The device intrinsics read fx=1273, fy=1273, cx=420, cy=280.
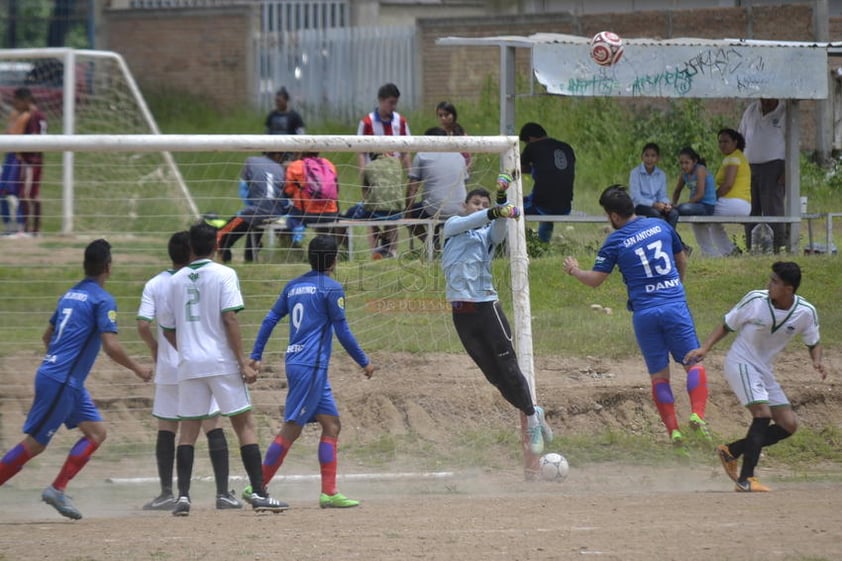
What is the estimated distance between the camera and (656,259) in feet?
30.0

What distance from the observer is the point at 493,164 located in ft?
40.0

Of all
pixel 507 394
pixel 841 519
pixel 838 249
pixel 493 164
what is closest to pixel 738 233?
pixel 838 249

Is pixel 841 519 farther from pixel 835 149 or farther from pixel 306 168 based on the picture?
pixel 835 149

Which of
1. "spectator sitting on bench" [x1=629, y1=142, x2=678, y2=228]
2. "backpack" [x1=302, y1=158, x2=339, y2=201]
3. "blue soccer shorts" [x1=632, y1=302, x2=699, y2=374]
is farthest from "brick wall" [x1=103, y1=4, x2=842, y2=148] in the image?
"blue soccer shorts" [x1=632, y1=302, x2=699, y2=374]

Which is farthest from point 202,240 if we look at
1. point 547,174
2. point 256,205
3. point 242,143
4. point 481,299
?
point 547,174

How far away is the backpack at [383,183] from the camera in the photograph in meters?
12.5

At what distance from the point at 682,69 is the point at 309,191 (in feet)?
14.4

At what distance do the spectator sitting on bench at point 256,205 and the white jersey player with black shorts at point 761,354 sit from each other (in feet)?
17.9

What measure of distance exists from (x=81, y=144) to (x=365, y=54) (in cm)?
1535

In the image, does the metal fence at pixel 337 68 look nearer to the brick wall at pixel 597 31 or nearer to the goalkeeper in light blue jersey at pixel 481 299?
the brick wall at pixel 597 31

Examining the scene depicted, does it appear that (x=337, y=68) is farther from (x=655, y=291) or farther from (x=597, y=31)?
(x=655, y=291)

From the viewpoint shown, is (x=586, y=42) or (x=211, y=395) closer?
(x=211, y=395)

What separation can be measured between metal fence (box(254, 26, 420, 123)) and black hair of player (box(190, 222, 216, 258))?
15.9 m

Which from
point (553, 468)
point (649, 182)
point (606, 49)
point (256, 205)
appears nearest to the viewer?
point (553, 468)
